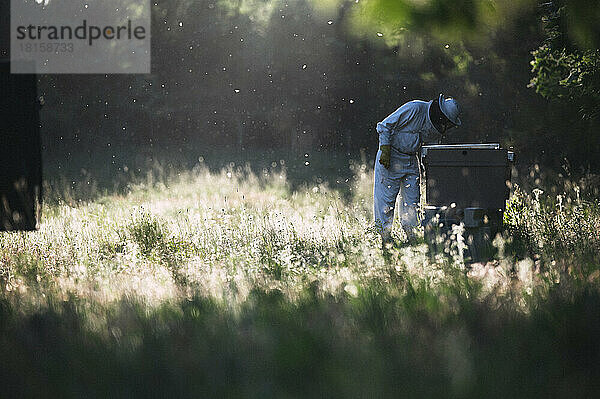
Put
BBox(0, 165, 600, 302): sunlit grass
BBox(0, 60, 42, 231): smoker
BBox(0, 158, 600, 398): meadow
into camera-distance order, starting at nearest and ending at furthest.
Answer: BBox(0, 158, 600, 398): meadow < BBox(0, 165, 600, 302): sunlit grass < BBox(0, 60, 42, 231): smoker

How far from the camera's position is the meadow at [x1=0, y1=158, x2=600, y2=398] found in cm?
348

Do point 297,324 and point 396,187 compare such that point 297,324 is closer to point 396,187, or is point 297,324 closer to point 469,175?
point 469,175

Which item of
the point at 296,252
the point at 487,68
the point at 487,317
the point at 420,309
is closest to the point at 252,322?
the point at 420,309

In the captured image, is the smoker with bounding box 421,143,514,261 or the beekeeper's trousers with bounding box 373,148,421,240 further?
the beekeeper's trousers with bounding box 373,148,421,240

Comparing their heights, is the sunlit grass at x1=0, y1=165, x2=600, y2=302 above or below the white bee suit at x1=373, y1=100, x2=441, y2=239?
below

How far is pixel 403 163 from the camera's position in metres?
9.09

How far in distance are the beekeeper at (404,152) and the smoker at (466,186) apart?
847 millimetres

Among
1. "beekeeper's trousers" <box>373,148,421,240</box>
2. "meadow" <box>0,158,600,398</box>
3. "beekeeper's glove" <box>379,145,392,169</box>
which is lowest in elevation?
"meadow" <box>0,158,600,398</box>

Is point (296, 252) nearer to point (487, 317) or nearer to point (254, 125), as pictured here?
point (487, 317)

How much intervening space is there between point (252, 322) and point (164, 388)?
1045 mm

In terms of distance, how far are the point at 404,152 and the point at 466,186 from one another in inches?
54.5

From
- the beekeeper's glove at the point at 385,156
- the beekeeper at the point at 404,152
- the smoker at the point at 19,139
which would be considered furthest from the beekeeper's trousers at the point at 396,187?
the smoker at the point at 19,139

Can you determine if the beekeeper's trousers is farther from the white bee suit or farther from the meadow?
the meadow

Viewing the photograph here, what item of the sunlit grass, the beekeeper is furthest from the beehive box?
the beekeeper
